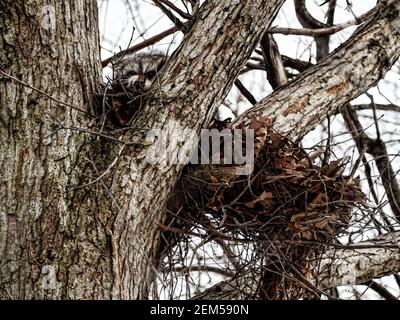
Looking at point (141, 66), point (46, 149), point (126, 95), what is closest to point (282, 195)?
point (126, 95)

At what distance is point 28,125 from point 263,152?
99 centimetres

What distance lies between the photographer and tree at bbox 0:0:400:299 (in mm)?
2473

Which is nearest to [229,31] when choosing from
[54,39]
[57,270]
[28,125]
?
[54,39]

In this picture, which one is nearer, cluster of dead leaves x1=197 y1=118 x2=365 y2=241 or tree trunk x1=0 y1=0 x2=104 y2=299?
tree trunk x1=0 y1=0 x2=104 y2=299

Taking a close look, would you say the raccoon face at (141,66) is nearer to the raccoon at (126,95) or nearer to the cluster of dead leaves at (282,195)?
the raccoon at (126,95)

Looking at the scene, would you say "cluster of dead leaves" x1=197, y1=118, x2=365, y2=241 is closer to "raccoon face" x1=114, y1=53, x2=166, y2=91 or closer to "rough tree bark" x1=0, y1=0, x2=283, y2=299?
"rough tree bark" x1=0, y1=0, x2=283, y2=299

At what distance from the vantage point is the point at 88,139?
2.69 m

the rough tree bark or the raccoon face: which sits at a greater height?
the raccoon face

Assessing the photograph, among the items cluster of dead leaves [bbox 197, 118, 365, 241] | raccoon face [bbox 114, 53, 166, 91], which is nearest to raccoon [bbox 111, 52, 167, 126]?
raccoon face [bbox 114, 53, 166, 91]

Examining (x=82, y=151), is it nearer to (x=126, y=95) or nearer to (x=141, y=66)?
(x=126, y=95)

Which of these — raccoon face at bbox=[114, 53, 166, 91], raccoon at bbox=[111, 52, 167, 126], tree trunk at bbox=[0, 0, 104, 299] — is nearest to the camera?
tree trunk at bbox=[0, 0, 104, 299]

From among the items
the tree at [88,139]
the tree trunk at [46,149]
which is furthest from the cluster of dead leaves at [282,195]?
the tree trunk at [46,149]

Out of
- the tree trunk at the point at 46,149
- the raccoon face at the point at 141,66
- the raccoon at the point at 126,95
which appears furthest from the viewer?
the raccoon face at the point at 141,66

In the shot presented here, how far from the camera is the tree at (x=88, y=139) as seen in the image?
2473mm
